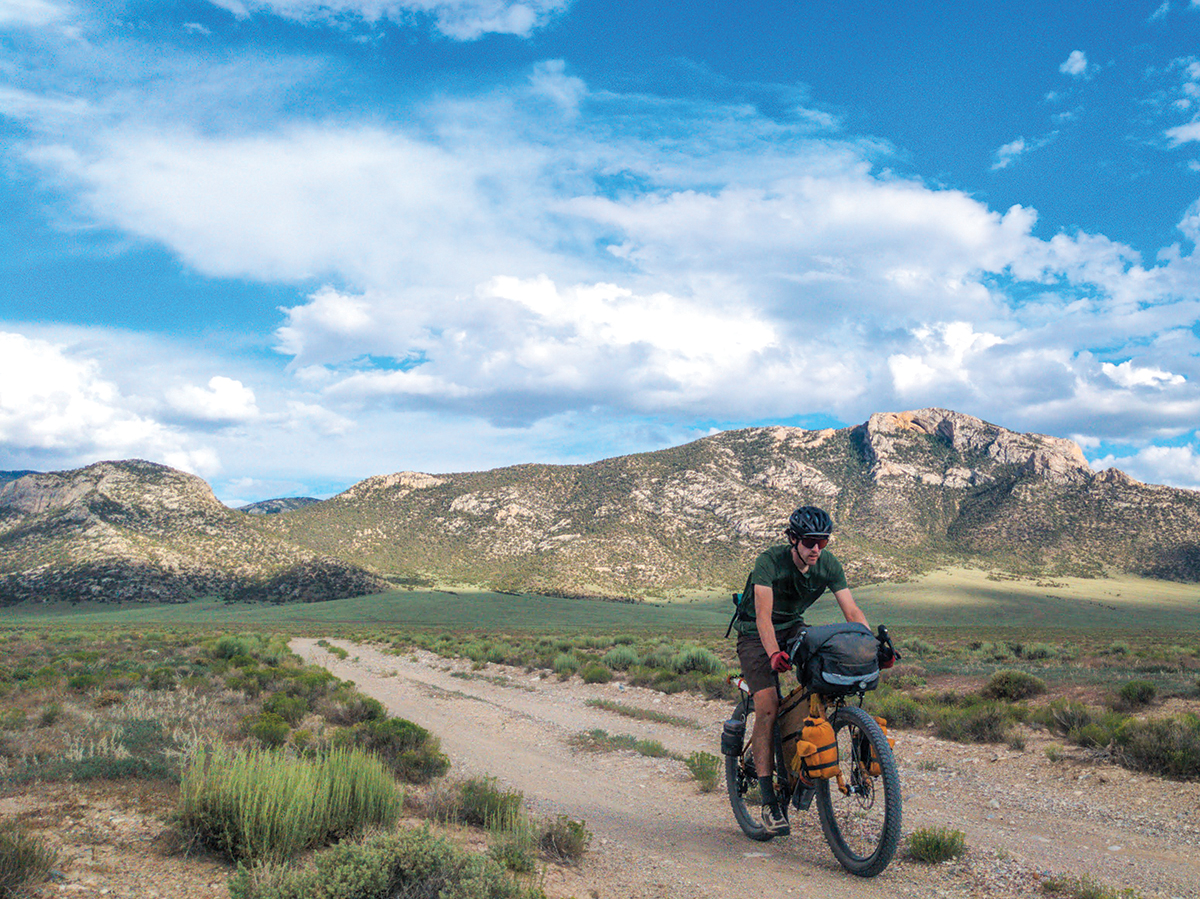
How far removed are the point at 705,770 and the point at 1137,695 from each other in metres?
8.14

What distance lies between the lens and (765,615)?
16.1ft

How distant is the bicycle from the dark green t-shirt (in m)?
0.43

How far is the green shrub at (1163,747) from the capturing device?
23.6 feet

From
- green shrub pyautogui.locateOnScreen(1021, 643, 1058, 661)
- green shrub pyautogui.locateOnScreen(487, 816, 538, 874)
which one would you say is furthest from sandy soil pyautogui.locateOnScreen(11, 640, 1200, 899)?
green shrub pyautogui.locateOnScreen(1021, 643, 1058, 661)

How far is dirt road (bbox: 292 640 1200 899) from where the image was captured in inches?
183

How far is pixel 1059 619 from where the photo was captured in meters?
59.5

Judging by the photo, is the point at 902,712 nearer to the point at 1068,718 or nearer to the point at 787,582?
the point at 1068,718

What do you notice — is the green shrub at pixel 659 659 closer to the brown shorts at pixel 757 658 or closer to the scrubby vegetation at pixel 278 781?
the scrubby vegetation at pixel 278 781

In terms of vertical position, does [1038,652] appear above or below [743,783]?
below

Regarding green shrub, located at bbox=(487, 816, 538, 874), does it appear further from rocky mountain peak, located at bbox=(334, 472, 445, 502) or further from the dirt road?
rocky mountain peak, located at bbox=(334, 472, 445, 502)

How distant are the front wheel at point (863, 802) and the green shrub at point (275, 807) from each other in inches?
132

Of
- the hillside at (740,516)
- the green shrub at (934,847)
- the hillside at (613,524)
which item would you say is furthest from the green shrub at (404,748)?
the hillside at (613,524)

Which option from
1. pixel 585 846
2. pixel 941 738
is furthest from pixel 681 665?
pixel 585 846

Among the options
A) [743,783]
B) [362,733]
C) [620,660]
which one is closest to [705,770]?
[743,783]
